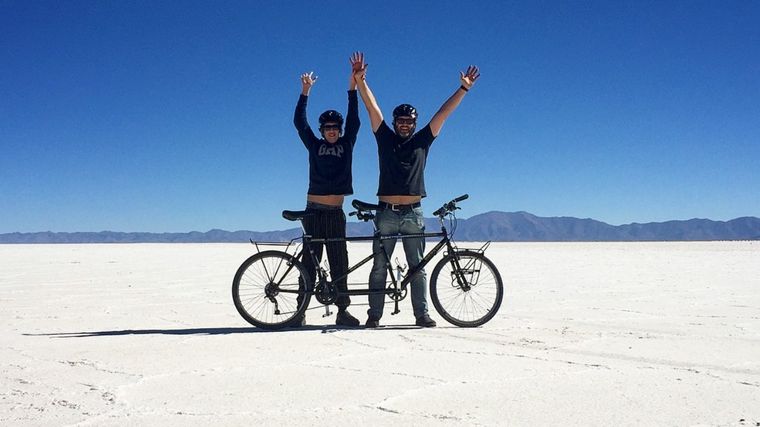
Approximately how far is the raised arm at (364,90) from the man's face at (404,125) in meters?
0.16

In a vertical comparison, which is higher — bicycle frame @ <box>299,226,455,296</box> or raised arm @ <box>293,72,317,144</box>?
raised arm @ <box>293,72,317,144</box>

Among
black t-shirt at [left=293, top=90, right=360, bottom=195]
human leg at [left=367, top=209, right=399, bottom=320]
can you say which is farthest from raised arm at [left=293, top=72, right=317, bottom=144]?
human leg at [left=367, top=209, right=399, bottom=320]

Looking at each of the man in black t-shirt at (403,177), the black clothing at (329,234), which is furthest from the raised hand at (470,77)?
the black clothing at (329,234)

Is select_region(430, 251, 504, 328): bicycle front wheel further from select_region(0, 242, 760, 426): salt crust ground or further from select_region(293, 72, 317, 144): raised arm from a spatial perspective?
select_region(293, 72, 317, 144): raised arm

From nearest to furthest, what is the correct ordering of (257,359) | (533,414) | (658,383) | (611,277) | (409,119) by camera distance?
(533,414)
(658,383)
(257,359)
(409,119)
(611,277)

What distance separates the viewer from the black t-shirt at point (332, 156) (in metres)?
5.79

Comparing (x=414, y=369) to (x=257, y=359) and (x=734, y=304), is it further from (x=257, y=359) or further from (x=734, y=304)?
(x=734, y=304)

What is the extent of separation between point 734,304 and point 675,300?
0.66 meters

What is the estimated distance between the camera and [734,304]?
716 cm

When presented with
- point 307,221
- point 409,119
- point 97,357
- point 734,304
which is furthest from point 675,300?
point 97,357

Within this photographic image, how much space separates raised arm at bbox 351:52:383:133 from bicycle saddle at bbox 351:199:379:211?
710 millimetres

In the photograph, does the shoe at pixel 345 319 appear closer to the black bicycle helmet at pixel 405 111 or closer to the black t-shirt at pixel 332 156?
the black t-shirt at pixel 332 156

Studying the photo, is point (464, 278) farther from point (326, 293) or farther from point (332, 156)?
point (332, 156)

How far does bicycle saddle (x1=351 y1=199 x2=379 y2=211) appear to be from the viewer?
5.66 meters
